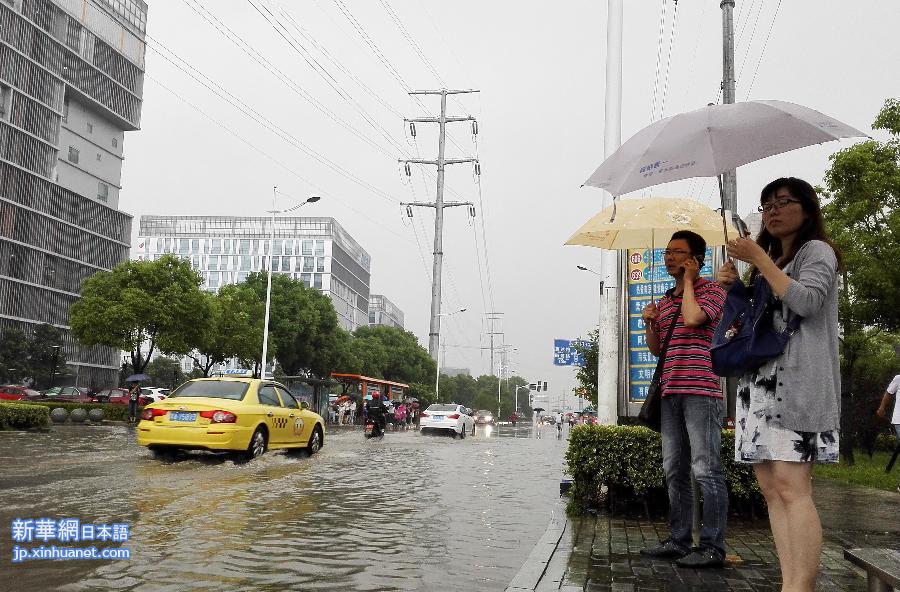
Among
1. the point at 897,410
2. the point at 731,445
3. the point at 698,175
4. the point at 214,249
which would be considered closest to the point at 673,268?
the point at 698,175

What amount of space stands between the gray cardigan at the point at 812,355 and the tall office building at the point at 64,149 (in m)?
74.7

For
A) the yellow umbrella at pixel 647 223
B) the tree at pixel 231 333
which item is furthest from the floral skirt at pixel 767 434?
the tree at pixel 231 333

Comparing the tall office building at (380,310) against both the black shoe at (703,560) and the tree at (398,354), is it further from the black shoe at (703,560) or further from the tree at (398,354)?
the black shoe at (703,560)

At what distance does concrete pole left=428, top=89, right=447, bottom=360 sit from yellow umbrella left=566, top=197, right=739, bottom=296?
42577 millimetres

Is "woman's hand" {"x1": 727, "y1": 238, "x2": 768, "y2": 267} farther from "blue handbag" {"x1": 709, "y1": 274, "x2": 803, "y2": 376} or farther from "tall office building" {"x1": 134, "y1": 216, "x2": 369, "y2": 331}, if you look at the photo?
"tall office building" {"x1": 134, "y1": 216, "x2": 369, "y2": 331}

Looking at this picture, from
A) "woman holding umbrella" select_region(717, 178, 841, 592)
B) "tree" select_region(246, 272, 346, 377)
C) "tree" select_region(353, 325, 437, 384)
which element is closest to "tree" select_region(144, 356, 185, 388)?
"tree" select_region(353, 325, 437, 384)

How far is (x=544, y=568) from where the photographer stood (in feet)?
16.0

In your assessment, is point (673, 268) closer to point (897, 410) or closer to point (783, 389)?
point (783, 389)

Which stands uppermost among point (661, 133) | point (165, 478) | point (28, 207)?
point (28, 207)

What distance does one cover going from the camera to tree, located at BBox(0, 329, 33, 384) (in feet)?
195

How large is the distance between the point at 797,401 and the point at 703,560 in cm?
201

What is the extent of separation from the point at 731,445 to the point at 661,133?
127 inches

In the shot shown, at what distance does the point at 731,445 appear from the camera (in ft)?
22.8

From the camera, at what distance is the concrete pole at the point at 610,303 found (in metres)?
8.77
